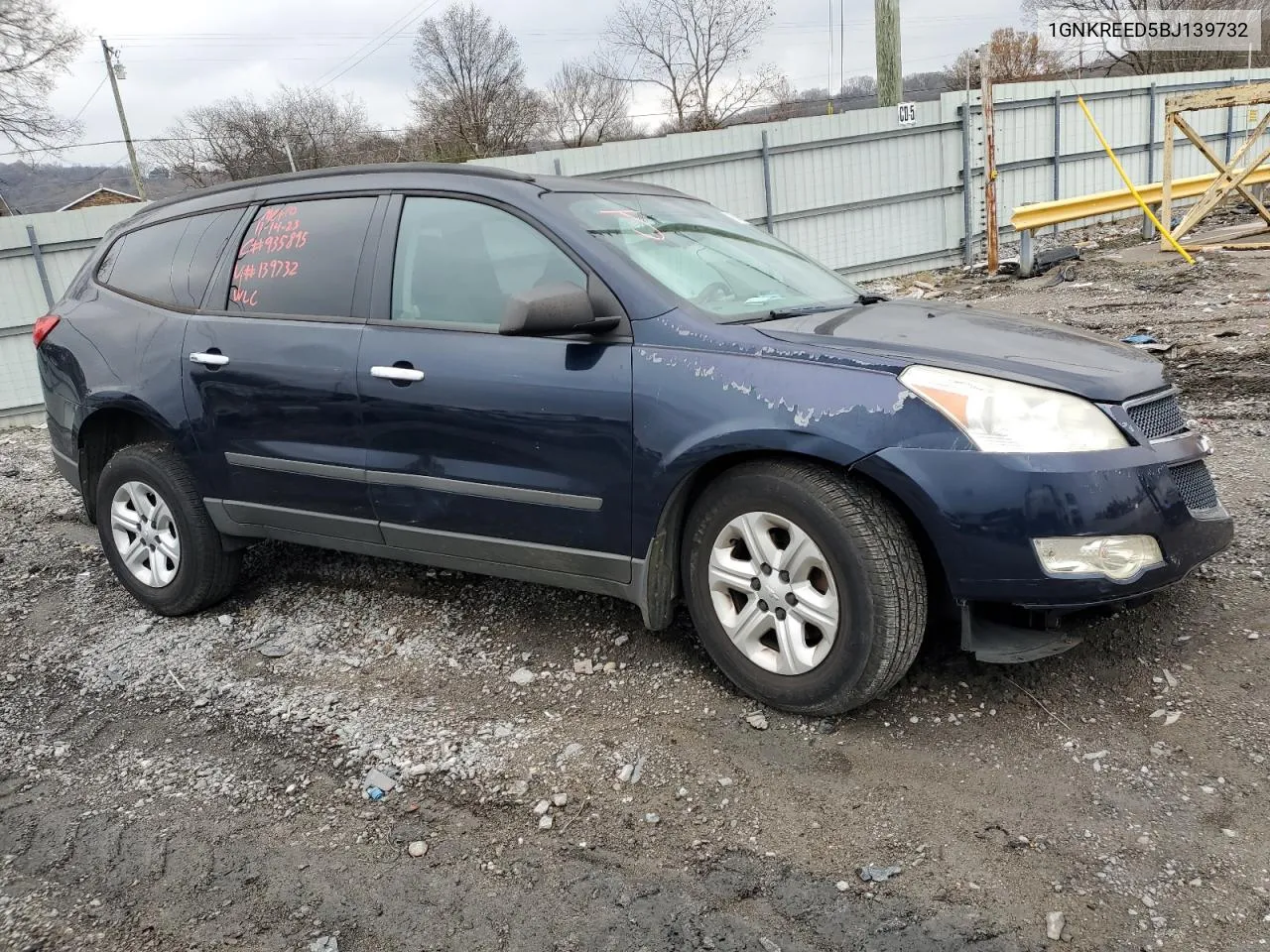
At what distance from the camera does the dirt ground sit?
2.21 metres

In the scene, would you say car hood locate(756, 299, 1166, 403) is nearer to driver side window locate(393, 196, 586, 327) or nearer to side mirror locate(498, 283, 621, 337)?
side mirror locate(498, 283, 621, 337)

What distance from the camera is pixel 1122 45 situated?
126 ft

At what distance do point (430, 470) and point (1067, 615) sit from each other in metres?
2.16

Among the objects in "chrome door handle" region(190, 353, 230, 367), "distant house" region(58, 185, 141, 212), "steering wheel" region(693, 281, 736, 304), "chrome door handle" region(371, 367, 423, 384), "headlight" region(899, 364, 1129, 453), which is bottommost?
"headlight" region(899, 364, 1129, 453)

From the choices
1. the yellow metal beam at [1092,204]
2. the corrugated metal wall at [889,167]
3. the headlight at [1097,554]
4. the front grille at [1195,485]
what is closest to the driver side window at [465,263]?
the headlight at [1097,554]

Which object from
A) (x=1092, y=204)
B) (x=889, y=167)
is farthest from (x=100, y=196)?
(x=1092, y=204)

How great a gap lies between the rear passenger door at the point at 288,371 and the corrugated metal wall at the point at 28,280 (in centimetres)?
912

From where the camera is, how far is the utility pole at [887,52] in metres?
14.6

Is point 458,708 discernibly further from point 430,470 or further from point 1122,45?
point 1122,45

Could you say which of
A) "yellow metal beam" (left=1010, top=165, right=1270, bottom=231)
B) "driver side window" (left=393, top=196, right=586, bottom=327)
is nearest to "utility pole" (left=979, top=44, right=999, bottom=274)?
"yellow metal beam" (left=1010, top=165, right=1270, bottom=231)

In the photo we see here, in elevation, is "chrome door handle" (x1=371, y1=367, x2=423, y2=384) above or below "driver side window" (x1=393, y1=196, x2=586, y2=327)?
below

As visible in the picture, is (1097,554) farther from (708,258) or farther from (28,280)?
(28,280)

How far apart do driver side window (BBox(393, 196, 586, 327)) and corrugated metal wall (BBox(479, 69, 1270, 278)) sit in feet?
29.6

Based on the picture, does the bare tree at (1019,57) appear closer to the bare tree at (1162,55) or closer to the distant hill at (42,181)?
the bare tree at (1162,55)
